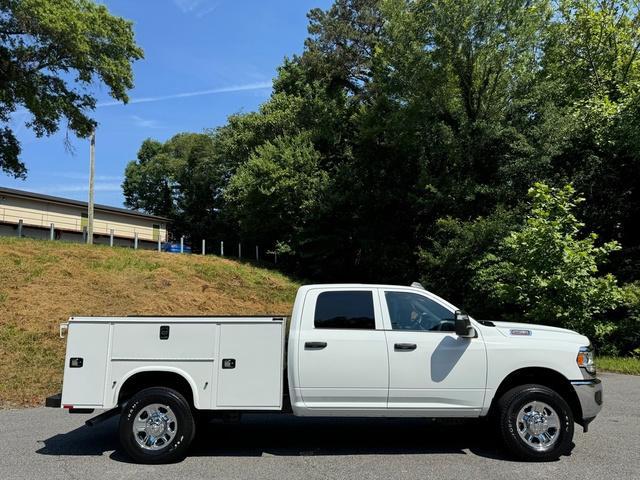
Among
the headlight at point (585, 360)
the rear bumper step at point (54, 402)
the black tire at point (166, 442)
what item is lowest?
the black tire at point (166, 442)

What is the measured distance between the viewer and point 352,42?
37188 millimetres

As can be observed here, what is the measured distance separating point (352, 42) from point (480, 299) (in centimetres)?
2274

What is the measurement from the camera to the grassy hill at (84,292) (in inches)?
484

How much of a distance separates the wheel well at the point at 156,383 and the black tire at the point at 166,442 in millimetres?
226

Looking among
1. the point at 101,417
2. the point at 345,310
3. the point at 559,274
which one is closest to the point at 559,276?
the point at 559,274

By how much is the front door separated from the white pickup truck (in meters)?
0.01

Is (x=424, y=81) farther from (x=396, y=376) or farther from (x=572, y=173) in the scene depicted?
(x=396, y=376)

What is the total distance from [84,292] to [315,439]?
1382 cm

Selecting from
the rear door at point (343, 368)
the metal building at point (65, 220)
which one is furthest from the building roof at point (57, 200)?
the rear door at point (343, 368)

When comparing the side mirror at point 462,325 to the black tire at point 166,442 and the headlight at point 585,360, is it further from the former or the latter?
the black tire at point 166,442

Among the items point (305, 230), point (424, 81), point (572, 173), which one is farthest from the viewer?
point (305, 230)

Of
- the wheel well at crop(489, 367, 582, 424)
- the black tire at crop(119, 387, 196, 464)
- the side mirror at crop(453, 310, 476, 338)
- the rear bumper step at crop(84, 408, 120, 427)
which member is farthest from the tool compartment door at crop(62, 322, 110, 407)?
the wheel well at crop(489, 367, 582, 424)

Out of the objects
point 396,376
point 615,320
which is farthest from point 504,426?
point 615,320

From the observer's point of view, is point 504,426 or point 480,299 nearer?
point 504,426
